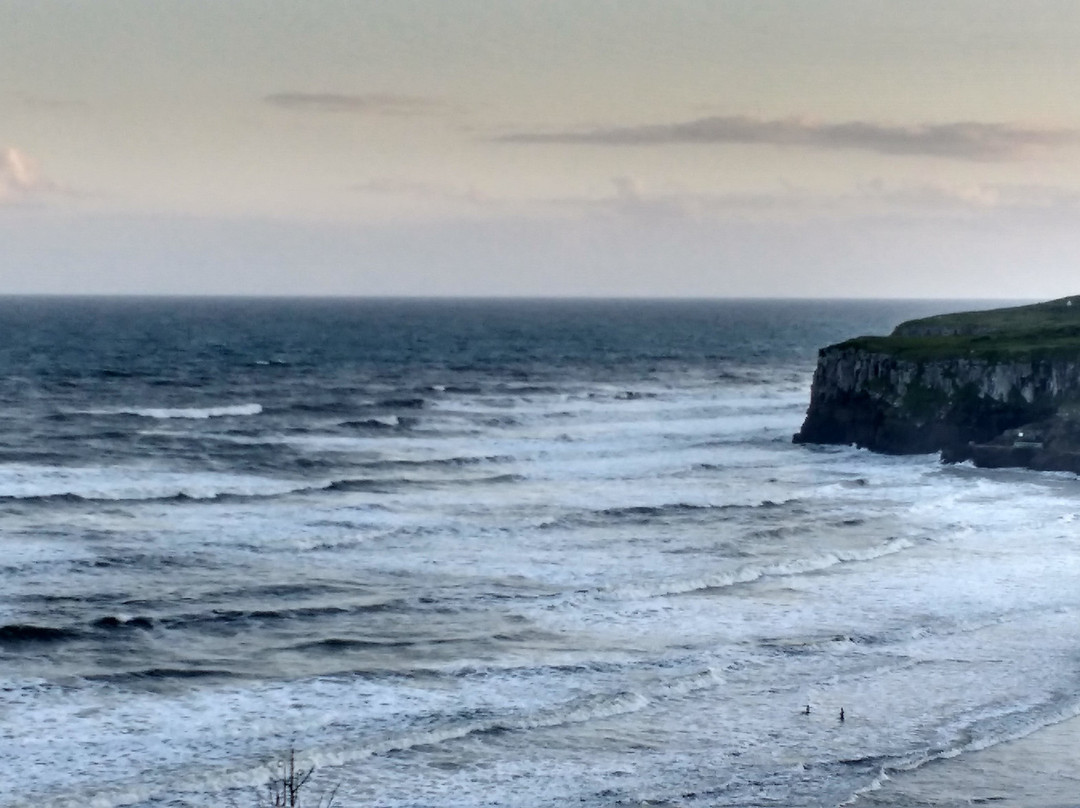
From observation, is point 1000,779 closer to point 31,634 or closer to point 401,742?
point 401,742

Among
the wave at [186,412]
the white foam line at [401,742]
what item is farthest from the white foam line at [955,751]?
the wave at [186,412]

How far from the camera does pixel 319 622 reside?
1540 inches

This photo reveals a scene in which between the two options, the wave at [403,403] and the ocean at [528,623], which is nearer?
the ocean at [528,623]

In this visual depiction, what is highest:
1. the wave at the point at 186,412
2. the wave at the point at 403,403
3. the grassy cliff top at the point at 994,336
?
the grassy cliff top at the point at 994,336

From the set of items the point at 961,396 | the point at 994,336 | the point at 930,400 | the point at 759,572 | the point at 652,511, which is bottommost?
the point at 759,572

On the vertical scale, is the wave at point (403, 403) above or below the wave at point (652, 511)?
above

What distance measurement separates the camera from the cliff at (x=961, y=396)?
72.0m

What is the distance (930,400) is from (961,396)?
1.95 metres

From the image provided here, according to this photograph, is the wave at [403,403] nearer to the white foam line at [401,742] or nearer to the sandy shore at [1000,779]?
the white foam line at [401,742]

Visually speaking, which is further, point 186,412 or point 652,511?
point 186,412

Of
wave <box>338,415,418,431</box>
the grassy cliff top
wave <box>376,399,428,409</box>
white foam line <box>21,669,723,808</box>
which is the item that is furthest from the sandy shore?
wave <box>376,399,428,409</box>

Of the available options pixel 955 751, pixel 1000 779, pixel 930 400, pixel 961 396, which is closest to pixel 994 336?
pixel 930 400

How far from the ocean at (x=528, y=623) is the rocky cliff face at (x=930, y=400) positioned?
272 centimetres

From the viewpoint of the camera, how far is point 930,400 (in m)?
78.2
